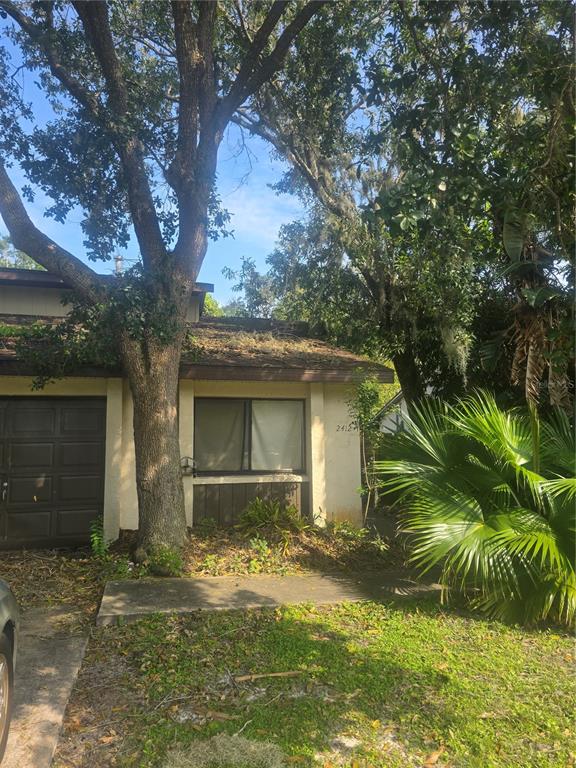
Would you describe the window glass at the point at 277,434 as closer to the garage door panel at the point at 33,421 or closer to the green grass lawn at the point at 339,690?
the garage door panel at the point at 33,421

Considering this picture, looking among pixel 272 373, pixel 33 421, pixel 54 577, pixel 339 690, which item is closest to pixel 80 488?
pixel 33 421

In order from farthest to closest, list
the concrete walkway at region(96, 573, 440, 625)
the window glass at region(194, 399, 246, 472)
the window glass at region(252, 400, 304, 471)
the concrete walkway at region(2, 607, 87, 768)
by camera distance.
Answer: the window glass at region(252, 400, 304, 471) → the window glass at region(194, 399, 246, 472) → the concrete walkway at region(96, 573, 440, 625) → the concrete walkway at region(2, 607, 87, 768)

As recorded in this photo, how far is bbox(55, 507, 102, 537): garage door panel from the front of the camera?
312 inches

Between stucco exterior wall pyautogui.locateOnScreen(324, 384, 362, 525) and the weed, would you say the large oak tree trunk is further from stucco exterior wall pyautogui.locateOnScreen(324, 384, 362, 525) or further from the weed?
stucco exterior wall pyautogui.locateOnScreen(324, 384, 362, 525)

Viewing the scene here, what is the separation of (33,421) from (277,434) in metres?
3.79

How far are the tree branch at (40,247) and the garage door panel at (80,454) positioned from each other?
254cm

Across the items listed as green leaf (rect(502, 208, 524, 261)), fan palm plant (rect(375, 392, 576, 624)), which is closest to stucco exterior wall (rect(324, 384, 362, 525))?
fan palm plant (rect(375, 392, 576, 624))

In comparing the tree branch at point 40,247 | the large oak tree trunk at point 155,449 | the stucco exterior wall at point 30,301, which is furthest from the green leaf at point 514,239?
the stucco exterior wall at point 30,301

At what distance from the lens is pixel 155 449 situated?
21.6 ft

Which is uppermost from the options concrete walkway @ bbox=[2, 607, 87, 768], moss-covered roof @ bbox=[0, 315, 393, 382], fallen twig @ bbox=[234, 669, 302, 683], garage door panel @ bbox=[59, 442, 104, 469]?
moss-covered roof @ bbox=[0, 315, 393, 382]

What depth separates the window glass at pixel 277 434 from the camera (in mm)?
9047

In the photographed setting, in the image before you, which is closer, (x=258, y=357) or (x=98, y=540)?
(x=98, y=540)

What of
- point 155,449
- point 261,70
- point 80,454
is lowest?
point 80,454

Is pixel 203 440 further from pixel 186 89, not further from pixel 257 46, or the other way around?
pixel 257 46
